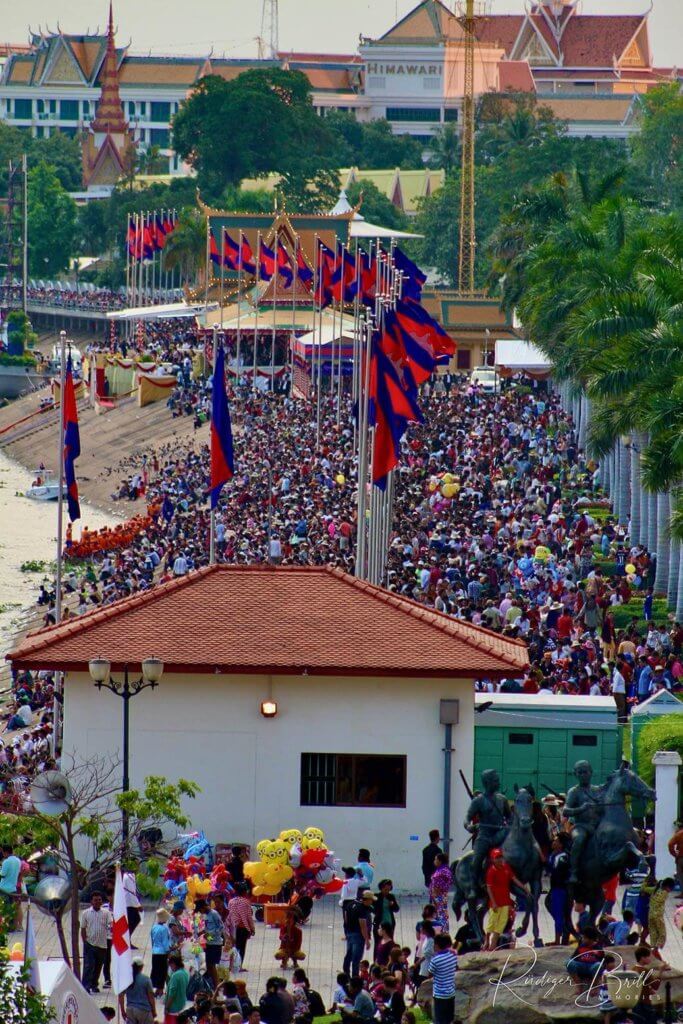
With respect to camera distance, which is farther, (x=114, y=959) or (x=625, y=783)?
(x=625, y=783)

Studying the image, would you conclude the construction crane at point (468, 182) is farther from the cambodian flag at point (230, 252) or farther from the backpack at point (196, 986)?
the backpack at point (196, 986)

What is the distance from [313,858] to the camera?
83.3ft

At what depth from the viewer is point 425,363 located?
139 ft

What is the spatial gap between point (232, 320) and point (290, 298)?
2501mm

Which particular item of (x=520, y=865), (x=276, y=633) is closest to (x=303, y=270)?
(x=276, y=633)

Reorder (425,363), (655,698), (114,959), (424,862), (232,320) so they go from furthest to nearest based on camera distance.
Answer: (232,320) < (425,363) < (655,698) < (424,862) < (114,959)

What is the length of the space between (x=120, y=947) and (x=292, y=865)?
4491 millimetres

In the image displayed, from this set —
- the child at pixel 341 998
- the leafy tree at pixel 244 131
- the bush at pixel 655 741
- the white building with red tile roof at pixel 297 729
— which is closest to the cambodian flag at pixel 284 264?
the bush at pixel 655 741

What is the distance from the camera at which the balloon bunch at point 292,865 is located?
25.1 m

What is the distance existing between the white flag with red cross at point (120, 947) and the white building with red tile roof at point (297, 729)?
19.2ft

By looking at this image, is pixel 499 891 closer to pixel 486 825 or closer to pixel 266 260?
pixel 486 825

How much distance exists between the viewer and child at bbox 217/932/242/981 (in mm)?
23202

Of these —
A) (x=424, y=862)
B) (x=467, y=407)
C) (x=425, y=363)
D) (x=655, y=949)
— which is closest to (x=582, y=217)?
(x=467, y=407)

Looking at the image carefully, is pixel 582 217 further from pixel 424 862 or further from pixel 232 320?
pixel 424 862
